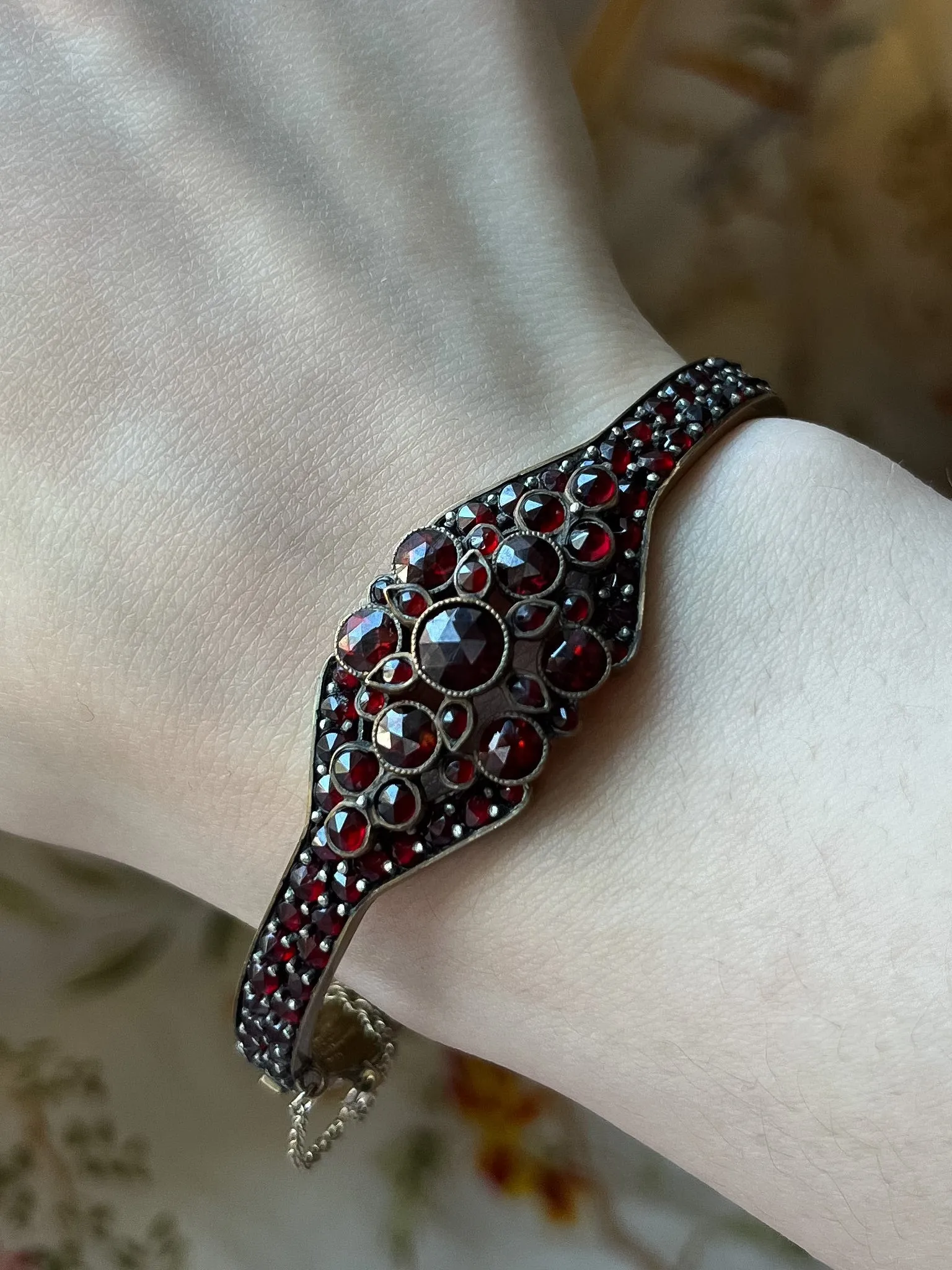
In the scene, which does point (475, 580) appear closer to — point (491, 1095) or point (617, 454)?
point (617, 454)

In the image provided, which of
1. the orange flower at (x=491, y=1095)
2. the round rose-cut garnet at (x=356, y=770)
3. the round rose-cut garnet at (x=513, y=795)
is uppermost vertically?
the round rose-cut garnet at (x=513, y=795)

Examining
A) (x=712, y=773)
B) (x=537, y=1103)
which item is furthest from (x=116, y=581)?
(x=537, y=1103)

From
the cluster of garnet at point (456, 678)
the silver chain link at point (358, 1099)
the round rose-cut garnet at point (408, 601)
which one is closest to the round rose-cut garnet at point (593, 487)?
the cluster of garnet at point (456, 678)

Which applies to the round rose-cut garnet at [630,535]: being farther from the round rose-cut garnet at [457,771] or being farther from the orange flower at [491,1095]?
the orange flower at [491,1095]

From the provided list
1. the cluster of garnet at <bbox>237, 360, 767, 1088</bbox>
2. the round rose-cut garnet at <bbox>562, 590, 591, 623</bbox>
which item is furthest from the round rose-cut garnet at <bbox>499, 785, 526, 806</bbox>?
the round rose-cut garnet at <bbox>562, 590, 591, 623</bbox>

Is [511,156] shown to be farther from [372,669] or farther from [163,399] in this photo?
[372,669]
